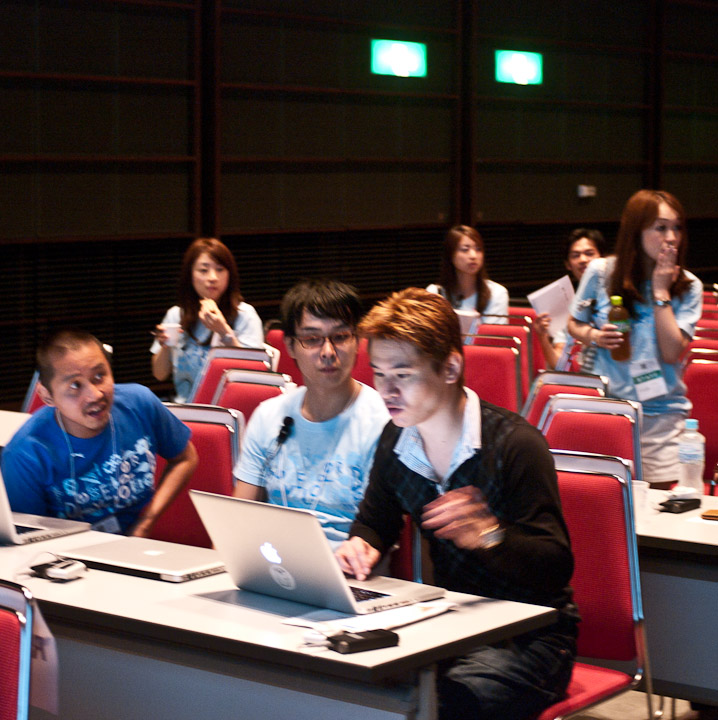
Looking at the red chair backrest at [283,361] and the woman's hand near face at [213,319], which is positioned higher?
the woman's hand near face at [213,319]

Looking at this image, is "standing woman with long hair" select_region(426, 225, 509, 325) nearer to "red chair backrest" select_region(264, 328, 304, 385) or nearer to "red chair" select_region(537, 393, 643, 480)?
"red chair backrest" select_region(264, 328, 304, 385)

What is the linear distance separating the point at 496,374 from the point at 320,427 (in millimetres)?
2409

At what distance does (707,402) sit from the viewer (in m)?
5.05

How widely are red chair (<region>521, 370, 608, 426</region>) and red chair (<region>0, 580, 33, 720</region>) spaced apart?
2735 millimetres

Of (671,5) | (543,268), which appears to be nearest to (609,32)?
(671,5)

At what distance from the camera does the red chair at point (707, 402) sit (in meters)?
5.02

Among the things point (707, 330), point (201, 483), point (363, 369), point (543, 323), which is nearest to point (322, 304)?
point (201, 483)

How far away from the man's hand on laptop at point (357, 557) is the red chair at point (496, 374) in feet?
9.14

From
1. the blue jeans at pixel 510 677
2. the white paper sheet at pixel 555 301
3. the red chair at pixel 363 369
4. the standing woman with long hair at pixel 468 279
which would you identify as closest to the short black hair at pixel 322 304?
the blue jeans at pixel 510 677

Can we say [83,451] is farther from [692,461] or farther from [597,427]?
[692,461]

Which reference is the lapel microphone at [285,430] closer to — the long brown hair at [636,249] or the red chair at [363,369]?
the long brown hair at [636,249]

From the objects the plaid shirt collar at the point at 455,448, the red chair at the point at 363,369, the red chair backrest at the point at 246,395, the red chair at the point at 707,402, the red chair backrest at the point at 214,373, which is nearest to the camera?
the plaid shirt collar at the point at 455,448

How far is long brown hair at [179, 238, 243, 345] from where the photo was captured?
6.44m

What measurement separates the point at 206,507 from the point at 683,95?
12494 mm
